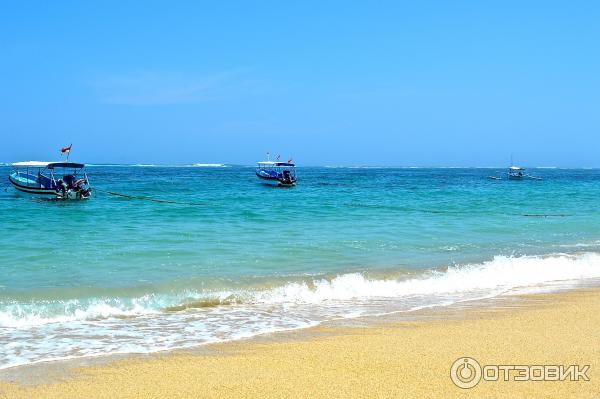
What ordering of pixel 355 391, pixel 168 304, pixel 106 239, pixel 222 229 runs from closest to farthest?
pixel 355 391 < pixel 168 304 < pixel 106 239 < pixel 222 229

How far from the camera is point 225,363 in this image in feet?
20.2

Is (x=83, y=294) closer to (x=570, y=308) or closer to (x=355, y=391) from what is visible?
(x=355, y=391)

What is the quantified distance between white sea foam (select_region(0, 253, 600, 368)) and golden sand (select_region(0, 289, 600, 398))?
79cm

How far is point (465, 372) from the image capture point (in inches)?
226

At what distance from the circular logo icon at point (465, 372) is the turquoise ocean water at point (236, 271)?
256 centimetres

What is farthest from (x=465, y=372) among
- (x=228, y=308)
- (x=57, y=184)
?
(x=57, y=184)

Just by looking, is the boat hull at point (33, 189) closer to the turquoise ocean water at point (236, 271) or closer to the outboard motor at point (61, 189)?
the outboard motor at point (61, 189)

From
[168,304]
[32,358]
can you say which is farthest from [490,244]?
[32,358]

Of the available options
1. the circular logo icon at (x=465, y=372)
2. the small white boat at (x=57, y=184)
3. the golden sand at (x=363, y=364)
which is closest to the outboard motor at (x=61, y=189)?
the small white boat at (x=57, y=184)

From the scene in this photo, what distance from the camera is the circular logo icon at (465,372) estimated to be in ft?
17.9

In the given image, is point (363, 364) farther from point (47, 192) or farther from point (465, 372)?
point (47, 192)

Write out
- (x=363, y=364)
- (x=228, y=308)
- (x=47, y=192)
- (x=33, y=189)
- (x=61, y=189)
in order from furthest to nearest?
(x=33, y=189) → (x=47, y=192) → (x=61, y=189) → (x=228, y=308) → (x=363, y=364)

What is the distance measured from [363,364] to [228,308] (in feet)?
12.1

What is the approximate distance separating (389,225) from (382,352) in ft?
49.3
